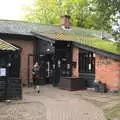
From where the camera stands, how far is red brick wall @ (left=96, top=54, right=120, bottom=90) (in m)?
22.4

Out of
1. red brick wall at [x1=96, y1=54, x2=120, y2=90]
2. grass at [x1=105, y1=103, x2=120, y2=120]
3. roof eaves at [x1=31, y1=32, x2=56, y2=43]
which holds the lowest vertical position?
grass at [x1=105, y1=103, x2=120, y2=120]

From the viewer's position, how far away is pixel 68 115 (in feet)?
46.0

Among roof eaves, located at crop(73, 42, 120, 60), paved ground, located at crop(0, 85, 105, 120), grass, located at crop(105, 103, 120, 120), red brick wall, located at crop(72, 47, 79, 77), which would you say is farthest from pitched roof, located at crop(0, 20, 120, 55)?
grass, located at crop(105, 103, 120, 120)

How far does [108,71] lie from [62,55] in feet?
18.0

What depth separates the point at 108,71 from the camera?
23125mm

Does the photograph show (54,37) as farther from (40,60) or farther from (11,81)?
(11,81)

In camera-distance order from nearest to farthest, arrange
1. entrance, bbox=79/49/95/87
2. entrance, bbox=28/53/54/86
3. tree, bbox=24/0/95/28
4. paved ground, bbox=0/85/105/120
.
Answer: paved ground, bbox=0/85/105/120 < entrance, bbox=79/49/95/87 < entrance, bbox=28/53/54/86 < tree, bbox=24/0/95/28

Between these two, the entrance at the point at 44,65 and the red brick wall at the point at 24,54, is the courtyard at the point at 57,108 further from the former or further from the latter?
the red brick wall at the point at 24,54

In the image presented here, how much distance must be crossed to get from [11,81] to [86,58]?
8.60 m

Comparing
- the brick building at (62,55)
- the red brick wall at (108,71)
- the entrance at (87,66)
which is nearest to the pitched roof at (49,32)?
the brick building at (62,55)

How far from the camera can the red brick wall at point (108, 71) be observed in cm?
2241

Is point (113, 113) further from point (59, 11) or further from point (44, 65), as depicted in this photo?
point (59, 11)

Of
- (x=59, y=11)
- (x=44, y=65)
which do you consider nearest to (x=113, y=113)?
(x=44, y=65)

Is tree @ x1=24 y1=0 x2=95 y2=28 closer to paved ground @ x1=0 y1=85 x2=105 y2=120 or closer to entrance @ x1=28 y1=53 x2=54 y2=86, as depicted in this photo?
entrance @ x1=28 y1=53 x2=54 y2=86
